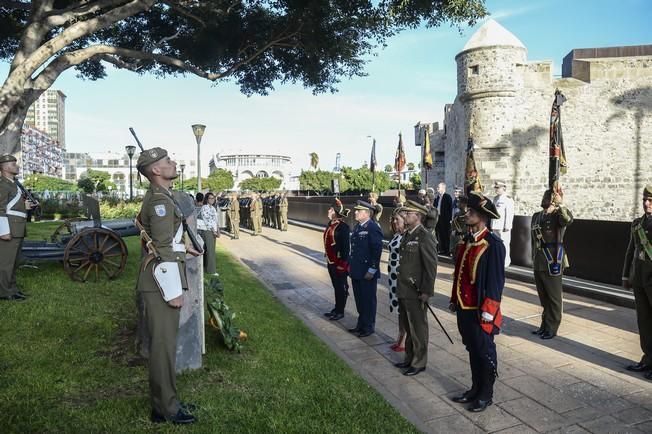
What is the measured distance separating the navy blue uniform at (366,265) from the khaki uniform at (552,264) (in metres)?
2.13

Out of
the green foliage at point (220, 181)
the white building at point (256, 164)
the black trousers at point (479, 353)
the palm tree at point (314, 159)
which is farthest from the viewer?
the white building at point (256, 164)

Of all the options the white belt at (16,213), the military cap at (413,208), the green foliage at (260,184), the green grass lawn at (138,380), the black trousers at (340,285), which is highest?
the green foliage at (260,184)

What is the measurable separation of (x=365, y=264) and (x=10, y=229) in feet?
16.3

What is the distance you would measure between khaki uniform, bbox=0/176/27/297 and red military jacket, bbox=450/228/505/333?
20.0 feet

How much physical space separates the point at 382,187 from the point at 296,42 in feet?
176

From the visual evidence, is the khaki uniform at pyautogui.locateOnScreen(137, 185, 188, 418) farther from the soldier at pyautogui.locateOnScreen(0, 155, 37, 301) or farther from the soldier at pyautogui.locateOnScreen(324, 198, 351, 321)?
the soldier at pyautogui.locateOnScreen(0, 155, 37, 301)

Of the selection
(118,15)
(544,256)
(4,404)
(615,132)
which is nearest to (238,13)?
(118,15)

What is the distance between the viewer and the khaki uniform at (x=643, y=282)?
5.05m

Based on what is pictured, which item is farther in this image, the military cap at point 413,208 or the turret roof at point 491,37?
the turret roof at point 491,37

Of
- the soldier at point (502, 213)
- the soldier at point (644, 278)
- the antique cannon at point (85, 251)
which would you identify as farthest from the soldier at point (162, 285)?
the soldier at point (502, 213)

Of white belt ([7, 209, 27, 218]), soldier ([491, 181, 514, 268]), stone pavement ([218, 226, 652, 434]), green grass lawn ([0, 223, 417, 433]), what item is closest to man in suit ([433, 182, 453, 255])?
soldier ([491, 181, 514, 268])

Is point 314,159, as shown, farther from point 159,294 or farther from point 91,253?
point 159,294

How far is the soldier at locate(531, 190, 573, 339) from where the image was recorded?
6.29m

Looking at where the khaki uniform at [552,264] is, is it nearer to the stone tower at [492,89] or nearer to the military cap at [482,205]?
the military cap at [482,205]
